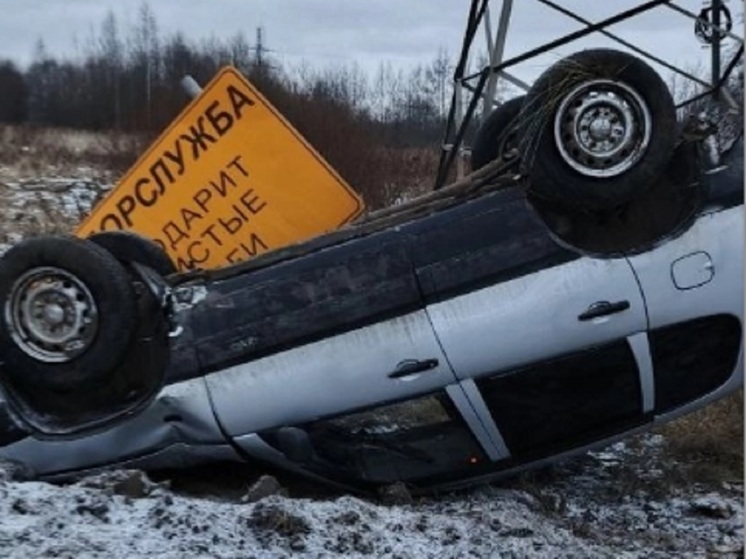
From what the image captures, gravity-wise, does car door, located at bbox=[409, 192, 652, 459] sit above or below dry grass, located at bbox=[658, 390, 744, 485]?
above

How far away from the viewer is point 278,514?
4242 mm

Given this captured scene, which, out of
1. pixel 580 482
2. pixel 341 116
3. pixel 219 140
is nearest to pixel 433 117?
pixel 341 116

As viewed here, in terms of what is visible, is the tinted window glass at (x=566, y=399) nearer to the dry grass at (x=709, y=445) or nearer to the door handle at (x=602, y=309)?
the door handle at (x=602, y=309)

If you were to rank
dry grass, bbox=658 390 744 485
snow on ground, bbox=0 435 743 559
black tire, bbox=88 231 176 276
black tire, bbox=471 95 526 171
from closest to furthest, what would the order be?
snow on ground, bbox=0 435 743 559
black tire, bbox=88 231 176 276
dry grass, bbox=658 390 744 485
black tire, bbox=471 95 526 171

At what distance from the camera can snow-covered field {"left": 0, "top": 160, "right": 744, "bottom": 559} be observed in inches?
158

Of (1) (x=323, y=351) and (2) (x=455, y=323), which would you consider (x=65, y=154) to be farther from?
(2) (x=455, y=323)

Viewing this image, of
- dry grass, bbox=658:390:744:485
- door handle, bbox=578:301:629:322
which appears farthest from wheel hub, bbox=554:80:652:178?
dry grass, bbox=658:390:744:485

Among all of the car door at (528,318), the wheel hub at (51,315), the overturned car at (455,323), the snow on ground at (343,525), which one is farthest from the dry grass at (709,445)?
the wheel hub at (51,315)

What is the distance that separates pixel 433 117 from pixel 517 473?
31626 mm

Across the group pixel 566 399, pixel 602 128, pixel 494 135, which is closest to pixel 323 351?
pixel 566 399

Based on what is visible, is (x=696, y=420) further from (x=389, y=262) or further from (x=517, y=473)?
(x=389, y=262)

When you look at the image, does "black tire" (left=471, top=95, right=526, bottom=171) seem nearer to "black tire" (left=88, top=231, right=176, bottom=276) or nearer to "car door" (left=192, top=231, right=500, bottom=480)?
"car door" (left=192, top=231, right=500, bottom=480)

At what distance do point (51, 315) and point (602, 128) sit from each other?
7.75 feet

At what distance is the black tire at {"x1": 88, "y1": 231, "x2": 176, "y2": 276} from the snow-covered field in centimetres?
107
